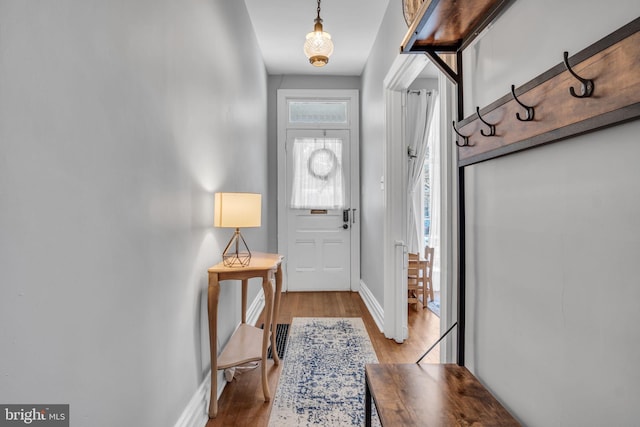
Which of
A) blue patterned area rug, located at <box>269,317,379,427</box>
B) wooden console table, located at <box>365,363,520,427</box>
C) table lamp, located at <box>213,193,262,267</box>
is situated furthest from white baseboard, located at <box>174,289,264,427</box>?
wooden console table, located at <box>365,363,520,427</box>

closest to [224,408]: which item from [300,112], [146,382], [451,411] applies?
[146,382]

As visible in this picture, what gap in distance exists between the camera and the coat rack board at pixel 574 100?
649mm

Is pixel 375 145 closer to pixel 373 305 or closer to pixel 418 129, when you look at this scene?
pixel 418 129

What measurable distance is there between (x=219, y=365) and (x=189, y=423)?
32 cm

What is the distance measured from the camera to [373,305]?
361 centimetres

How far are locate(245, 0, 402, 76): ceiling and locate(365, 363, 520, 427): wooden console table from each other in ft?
7.26

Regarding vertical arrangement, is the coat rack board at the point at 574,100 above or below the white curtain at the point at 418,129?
below

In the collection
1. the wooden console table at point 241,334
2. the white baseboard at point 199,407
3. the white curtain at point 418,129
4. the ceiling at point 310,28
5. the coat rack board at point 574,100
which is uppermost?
the ceiling at point 310,28

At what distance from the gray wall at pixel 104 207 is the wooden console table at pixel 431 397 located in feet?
2.64

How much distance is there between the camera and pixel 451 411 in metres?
1.04

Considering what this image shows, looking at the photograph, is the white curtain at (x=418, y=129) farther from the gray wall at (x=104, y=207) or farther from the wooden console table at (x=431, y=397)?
the wooden console table at (x=431, y=397)

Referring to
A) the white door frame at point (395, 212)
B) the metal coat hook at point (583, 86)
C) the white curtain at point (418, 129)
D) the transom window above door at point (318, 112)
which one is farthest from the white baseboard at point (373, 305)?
the metal coat hook at point (583, 86)

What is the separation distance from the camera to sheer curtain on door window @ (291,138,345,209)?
461cm

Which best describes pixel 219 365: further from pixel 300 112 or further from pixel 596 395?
pixel 300 112
